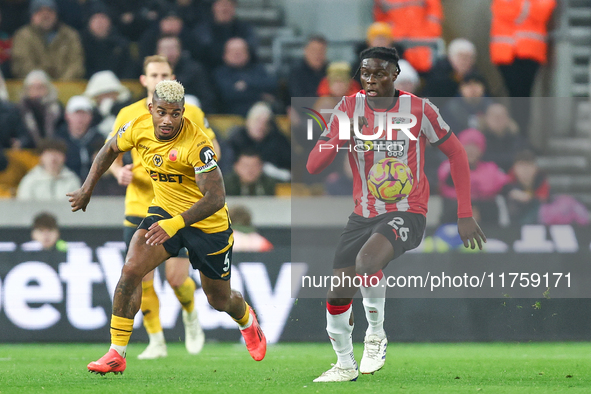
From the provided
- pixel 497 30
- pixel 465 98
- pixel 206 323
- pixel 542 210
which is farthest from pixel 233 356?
pixel 497 30

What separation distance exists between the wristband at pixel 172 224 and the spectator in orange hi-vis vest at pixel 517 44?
778 centimetres

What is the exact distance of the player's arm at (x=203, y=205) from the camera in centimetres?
616

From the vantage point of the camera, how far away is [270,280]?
9664mm

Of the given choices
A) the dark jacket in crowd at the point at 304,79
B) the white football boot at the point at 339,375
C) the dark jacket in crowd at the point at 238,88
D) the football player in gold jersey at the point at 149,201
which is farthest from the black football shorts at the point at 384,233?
the dark jacket in crowd at the point at 238,88

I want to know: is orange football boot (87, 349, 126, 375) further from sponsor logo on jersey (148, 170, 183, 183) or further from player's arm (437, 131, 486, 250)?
player's arm (437, 131, 486, 250)

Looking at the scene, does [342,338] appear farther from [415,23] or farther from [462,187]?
[415,23]

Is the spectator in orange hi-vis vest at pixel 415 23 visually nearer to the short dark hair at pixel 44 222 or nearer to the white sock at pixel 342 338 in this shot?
the short dark hair at pixel 44 222

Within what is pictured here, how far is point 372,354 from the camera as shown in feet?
21.6

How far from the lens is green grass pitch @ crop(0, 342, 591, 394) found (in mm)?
6094

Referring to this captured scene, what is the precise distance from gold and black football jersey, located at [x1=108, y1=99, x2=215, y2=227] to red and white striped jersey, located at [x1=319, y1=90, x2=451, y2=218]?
1.56 meters

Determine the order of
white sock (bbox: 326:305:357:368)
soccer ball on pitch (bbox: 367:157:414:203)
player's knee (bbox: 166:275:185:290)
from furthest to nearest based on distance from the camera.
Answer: player's knee (bbox: 166:275:185:290), soccer ball on pitch (bbox: 367:157:414:203), white sock (bbox: 326:305:357:368)

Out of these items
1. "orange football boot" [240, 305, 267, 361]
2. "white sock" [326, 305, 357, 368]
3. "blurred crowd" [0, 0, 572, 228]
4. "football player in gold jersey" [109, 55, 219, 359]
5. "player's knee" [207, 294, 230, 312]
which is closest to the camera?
"white sock" [326, 305, 357, 368]

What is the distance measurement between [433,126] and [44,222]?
4.75m

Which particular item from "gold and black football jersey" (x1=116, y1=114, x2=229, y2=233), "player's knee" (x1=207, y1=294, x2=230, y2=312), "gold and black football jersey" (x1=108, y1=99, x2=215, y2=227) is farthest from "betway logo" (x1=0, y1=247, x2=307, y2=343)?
"gold and black football jersey" (x1=116, y1=114, x2=229, y2=233)
